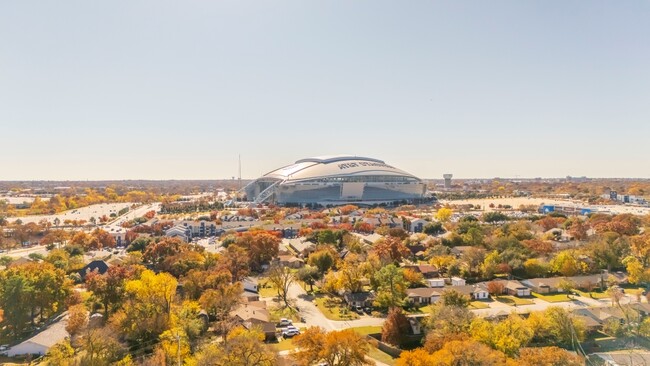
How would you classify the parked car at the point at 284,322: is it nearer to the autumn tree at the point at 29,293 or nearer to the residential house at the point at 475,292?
the residential house at the point at 475,292

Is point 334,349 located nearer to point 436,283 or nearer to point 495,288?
point 436,283

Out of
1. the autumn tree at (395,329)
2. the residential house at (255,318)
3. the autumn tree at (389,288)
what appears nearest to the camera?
the autumn tree at (395,329)

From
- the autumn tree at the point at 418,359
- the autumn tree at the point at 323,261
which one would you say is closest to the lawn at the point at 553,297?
the autumn tree at the point at 323,261

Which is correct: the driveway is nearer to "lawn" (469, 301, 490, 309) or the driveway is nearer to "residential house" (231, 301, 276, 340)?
"residential house" (231, 301, 276, 340)

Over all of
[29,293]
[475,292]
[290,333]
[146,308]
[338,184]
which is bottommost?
[290,333]

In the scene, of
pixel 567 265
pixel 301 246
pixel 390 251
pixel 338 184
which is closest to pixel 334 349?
pixel 390 251

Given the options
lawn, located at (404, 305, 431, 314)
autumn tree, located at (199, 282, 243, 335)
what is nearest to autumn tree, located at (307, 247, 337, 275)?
lawn, located at (404, 305, 431, 314)
